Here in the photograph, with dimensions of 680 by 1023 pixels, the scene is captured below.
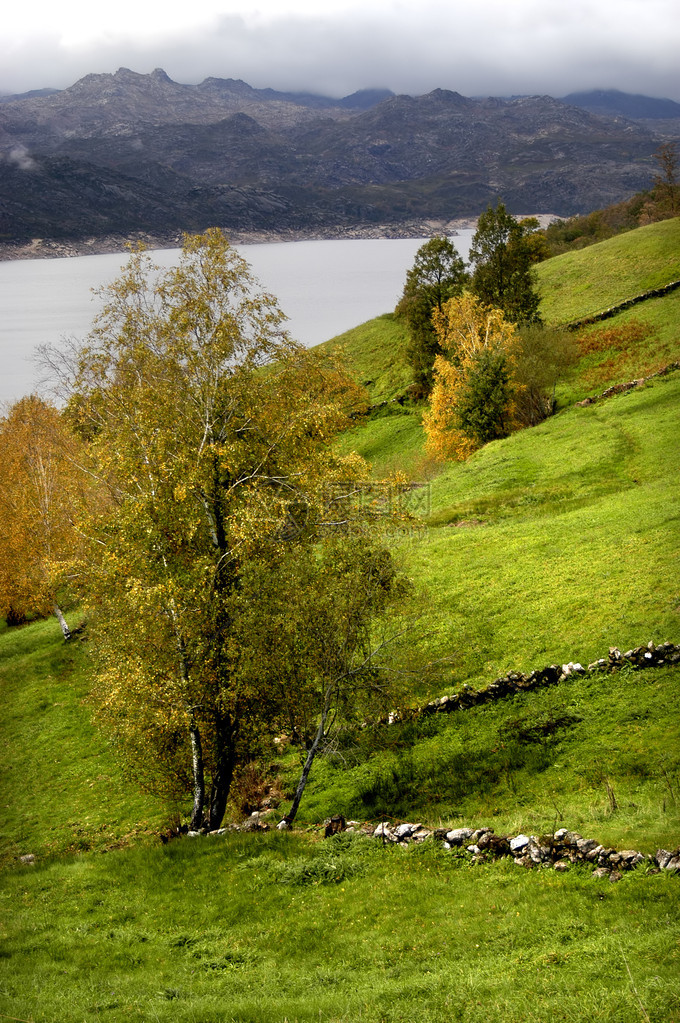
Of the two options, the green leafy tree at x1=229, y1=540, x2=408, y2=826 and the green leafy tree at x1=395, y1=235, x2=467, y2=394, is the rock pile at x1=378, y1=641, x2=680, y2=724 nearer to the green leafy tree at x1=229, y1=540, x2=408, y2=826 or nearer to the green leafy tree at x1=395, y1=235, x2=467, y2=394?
the green leafy tree at x1=229, y1=540, x2=408, y2=826

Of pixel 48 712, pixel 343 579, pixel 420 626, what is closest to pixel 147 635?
pixel 343 579

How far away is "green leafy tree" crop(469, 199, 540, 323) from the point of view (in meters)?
79.2

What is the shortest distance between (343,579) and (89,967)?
39.7ft

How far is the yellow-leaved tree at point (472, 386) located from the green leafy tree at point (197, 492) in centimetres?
3526

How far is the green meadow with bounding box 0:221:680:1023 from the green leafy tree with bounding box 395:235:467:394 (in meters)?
43.5

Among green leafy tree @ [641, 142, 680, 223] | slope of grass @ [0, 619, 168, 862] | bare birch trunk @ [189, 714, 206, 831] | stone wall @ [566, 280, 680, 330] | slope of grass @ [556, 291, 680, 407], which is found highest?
green leafy tree @ [641, 142, 680, 223]

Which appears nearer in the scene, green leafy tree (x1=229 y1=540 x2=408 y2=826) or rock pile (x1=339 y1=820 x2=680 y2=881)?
rock pile (x1=339 y1=820 x2=680 y2=881)

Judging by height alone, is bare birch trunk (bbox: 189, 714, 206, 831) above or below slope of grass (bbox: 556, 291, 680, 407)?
below

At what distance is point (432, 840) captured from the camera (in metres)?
18.6

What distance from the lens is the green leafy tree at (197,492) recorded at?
70.5 ft

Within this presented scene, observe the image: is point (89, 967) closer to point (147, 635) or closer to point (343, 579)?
point (147, 635)

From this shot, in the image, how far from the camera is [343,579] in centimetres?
2134

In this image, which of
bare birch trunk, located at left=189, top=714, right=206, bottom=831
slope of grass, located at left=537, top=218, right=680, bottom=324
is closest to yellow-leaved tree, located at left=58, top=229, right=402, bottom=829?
bare birch trunk, located at left=189, top=714, right=206, bottom=831

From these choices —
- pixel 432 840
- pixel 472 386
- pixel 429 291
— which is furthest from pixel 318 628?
pixel 429 291
